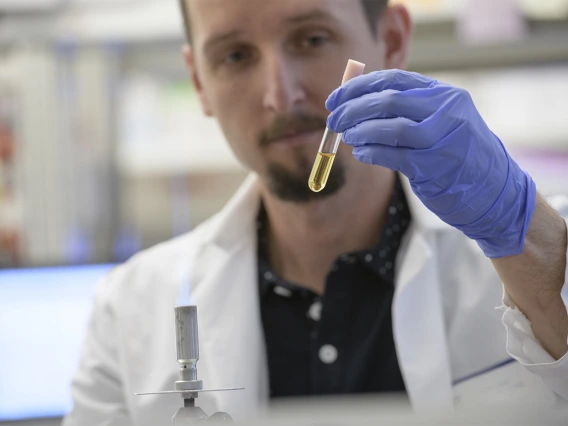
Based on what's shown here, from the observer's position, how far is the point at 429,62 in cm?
243

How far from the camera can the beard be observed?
128 cm

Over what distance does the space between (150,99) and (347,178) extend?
1679 mm

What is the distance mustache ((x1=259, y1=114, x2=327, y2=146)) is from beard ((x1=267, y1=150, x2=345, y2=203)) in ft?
0.17

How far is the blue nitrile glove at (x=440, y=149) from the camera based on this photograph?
94 centimetres

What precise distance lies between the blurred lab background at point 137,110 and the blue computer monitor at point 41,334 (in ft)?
1.82

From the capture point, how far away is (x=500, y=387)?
1.17 metres

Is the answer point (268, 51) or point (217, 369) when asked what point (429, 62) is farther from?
point (217, 369)

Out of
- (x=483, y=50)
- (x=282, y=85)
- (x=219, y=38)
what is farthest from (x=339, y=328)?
(x=483, y=50)

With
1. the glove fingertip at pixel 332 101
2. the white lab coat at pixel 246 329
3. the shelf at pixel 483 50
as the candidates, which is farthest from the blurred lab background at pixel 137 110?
the glove fingertip at pixel 332 101

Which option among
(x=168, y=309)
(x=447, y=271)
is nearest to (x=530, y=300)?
(x=447, y=271)

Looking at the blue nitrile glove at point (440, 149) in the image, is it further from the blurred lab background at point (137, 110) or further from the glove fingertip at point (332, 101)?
the blurred lab background at point (137, 110)

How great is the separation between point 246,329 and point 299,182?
0.93 feet

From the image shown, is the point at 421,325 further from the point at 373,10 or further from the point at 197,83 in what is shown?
the point at 197,83

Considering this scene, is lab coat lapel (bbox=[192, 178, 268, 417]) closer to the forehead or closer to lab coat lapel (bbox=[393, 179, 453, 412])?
lab coat lapel (bbox=[393, 179, 453, 412])
